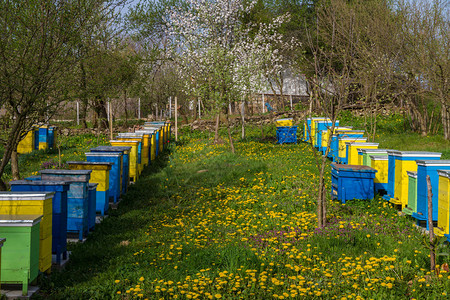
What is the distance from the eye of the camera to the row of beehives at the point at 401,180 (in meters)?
6.31

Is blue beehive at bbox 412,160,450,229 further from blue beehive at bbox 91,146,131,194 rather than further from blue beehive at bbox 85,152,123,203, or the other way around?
blue beehive at bbox 91,146,131,194

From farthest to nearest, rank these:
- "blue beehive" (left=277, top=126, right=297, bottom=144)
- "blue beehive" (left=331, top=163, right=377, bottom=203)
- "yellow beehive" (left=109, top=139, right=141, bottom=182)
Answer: "blue beehive" (left=277, top=126, right=297, bottom=144)
"yellow beehive" (left=109, top=139, right=141, bottom=182)
"blue beehive" (left=331, top=163, right=377, bottom=203)

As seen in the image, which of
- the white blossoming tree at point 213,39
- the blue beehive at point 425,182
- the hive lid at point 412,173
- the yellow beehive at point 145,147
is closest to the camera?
the blue beehive at point 425,182

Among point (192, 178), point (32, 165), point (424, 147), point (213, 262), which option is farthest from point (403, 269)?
point (32, 165)

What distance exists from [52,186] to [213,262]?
2.40 m

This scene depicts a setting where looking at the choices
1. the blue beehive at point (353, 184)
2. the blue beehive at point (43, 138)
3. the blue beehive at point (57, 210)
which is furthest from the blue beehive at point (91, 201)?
the blue beehive at point (43, 138)

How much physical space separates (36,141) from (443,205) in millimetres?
17628

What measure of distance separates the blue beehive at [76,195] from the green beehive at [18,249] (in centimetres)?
201

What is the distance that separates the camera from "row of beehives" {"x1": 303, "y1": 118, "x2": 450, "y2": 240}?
6309 mm

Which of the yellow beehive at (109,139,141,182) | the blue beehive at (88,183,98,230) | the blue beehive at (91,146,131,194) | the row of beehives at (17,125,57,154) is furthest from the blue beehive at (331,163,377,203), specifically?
the row of beehives at (17,125,57,154)

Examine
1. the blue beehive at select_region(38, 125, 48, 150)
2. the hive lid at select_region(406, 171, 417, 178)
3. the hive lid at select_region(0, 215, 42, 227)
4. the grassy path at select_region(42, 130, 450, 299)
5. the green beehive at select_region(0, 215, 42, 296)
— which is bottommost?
the grassy path at select_region(42, 130, 450, 299)

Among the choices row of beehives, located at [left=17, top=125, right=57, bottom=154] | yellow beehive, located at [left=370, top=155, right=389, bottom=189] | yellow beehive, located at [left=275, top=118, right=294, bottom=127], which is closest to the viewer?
yellow beehive, located at [left=370, top=155, right=389, bottom=189]

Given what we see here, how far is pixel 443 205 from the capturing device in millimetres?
6176

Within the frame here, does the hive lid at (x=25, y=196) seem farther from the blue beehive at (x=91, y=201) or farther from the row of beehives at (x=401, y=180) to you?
the row of beehives at (x=401, y=180)
